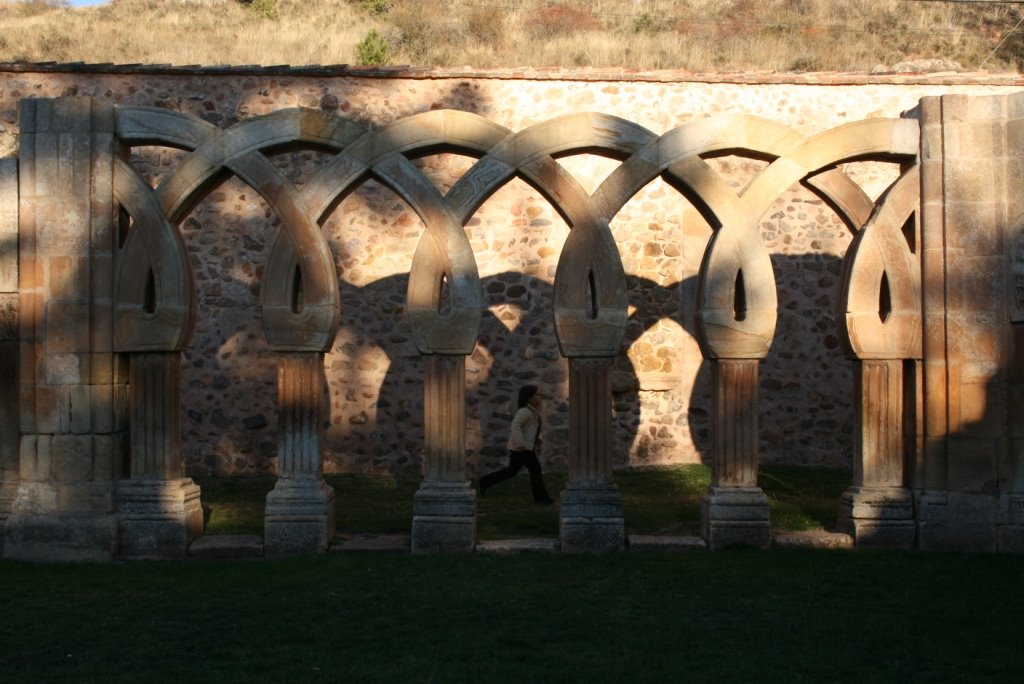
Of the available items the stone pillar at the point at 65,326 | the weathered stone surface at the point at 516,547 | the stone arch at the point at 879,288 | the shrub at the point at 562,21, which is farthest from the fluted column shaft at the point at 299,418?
the shrub at the point at 562,21

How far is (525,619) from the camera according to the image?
22.4 ft

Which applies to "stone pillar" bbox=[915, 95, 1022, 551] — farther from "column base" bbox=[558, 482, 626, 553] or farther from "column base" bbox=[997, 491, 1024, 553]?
"column base" bbox=[558, 482, 626, 553]

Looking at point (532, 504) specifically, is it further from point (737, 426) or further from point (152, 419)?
point (152, 419)

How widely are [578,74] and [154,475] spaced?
7.06m

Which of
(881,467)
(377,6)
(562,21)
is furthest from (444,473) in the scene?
(377,6)

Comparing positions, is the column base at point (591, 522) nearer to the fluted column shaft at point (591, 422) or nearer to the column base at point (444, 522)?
the fluted column shaft at point (591, 422)

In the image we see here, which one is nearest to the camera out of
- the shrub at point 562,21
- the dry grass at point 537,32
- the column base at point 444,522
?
the column base at point 444,522

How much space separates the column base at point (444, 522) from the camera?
8641mm

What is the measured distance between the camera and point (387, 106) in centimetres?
1359

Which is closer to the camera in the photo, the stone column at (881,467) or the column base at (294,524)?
the column base at (294,524)

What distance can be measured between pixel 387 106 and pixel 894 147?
637 cm

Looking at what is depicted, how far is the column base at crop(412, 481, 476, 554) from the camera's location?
8.64 m

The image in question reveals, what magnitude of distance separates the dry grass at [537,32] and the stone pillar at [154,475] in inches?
423

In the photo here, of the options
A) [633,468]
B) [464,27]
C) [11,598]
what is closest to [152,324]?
[11,598]
